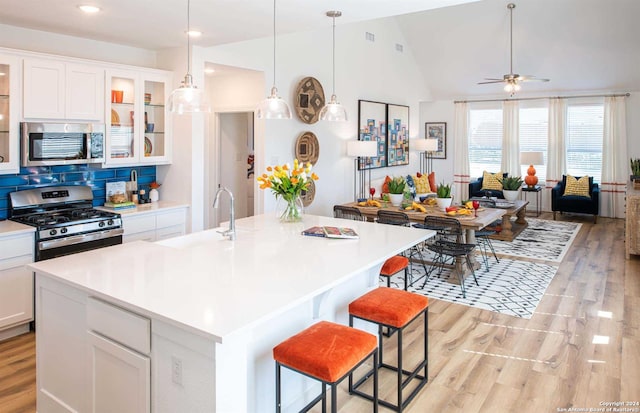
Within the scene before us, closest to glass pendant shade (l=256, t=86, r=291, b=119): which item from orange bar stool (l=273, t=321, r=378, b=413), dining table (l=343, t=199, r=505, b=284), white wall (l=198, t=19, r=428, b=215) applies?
white wall (l=198, t=19, r=428, b=215)

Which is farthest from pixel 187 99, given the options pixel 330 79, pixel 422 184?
pixel 422 184

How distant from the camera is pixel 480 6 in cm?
852

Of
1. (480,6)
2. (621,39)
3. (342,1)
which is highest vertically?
(480,6)

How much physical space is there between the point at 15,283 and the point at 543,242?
23.2ft

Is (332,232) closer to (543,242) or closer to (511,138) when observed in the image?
(543,242)

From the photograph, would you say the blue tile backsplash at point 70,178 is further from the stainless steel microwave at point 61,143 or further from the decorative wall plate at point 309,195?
the decorative wall plate at point 309,195

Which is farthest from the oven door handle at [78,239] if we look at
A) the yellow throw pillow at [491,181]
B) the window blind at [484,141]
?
the window blind at [484,141]

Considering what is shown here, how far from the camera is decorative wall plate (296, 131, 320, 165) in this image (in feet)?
22.3

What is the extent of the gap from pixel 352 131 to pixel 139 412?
659cm

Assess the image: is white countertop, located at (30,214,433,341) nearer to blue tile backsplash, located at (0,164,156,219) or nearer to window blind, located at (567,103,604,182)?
blue tile backsplash, located at (0,164,156,219)

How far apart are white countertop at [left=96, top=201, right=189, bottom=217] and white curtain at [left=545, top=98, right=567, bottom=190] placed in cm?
834

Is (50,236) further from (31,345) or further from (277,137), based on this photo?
(277,137)

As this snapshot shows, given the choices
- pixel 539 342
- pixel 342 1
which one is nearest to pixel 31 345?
pixel 342 1

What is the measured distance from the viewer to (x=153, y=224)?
4.85 metres
